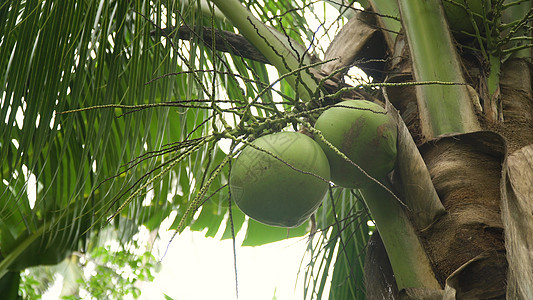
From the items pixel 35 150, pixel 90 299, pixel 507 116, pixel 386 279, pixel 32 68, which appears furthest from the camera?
pixel 90 299

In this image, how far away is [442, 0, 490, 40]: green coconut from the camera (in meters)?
1.50

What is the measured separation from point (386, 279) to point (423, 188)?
0.22m

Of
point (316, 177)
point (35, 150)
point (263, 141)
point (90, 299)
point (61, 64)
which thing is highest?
point (61, 64)

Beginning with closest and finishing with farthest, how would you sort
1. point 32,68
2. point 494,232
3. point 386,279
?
point 494,232, point 386,279, point 32,68

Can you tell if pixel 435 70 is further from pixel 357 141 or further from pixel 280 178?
pixel 280 178

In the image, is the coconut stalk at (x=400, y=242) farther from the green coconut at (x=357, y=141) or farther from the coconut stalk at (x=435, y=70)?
the coconut stalk at (x=435, y=70)

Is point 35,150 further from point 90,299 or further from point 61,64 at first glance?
point 90,299

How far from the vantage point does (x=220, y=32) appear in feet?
5.20

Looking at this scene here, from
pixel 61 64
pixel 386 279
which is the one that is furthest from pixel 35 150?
pixel 386 279

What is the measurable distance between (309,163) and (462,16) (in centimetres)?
68

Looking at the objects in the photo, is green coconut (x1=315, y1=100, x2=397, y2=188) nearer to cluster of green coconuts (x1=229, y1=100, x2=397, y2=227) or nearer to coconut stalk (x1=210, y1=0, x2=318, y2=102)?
cluster of green coconuts (x1=229, y1=100, x2=397, y2=227)

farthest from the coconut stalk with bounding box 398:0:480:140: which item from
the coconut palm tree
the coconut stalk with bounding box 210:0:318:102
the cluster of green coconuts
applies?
the coconut stalk with bounding box 210:0:318:102

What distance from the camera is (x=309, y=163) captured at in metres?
1.13

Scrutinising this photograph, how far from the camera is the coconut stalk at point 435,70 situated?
1278 millimetres
